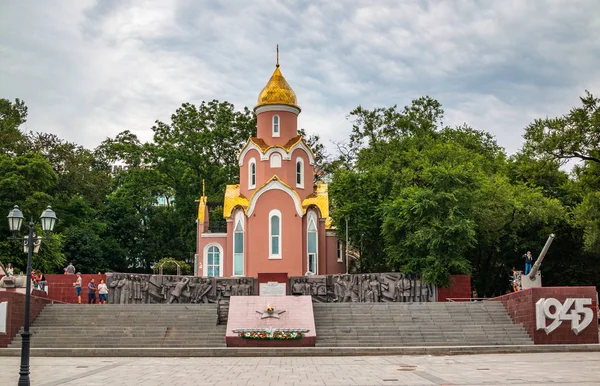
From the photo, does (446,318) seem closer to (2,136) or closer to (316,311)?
(316,311)

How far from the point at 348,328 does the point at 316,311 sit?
227 centimetres

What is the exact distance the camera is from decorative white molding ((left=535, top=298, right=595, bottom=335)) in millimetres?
25281

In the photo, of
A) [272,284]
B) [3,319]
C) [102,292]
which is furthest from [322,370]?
[102,292]

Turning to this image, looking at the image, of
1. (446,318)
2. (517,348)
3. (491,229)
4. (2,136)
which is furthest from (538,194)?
(2,136)

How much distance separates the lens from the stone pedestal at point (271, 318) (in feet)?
81.9

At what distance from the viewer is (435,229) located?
34.8 m

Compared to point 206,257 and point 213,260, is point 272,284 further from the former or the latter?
point 206,257

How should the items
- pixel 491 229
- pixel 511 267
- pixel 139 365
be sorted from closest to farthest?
1. pixel 139 365
2. pixel 491 229
3. pixel 511 267

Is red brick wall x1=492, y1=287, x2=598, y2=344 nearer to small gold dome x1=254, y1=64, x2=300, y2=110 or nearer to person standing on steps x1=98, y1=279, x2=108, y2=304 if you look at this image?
person standing on steps x1=98, y1=279, x2=108, y2=304

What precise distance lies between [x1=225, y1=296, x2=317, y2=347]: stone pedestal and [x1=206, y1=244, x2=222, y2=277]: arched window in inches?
612

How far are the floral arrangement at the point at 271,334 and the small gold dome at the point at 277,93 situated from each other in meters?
20.6

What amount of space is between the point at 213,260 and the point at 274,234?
17.2 ft

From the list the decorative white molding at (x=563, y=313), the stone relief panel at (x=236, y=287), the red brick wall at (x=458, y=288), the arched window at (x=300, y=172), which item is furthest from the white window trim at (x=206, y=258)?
the decorative white molding at (x=563, y=313)

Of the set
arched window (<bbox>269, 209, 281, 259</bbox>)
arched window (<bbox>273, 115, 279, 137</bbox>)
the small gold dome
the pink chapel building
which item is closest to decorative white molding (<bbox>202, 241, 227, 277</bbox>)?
the pink chapel building
